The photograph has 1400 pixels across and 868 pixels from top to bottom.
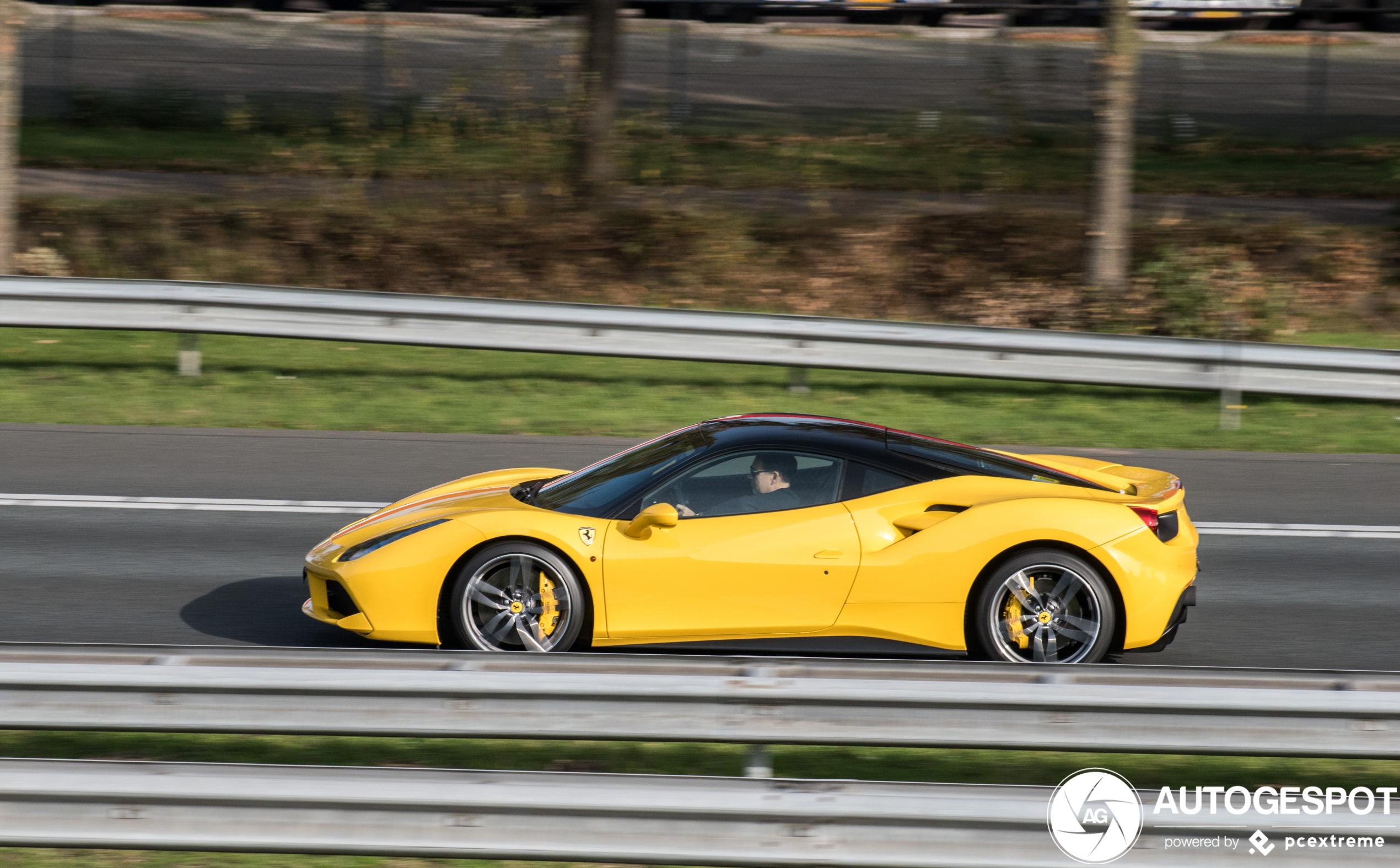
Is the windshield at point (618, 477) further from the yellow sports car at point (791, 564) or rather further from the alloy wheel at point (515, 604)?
the alloy wheel at point (515, 604)

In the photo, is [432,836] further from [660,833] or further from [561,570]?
[561,570]

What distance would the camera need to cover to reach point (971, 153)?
19125 mm

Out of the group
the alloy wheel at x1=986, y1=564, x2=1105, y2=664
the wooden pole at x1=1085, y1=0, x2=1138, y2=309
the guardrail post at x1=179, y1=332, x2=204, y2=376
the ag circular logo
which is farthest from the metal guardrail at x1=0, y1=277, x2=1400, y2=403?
the ag circular logo

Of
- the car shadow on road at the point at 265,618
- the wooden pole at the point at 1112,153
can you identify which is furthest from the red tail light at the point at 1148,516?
the wooden pole at the point at 1112,153

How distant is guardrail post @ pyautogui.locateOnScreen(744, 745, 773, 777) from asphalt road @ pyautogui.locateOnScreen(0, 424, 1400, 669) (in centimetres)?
293

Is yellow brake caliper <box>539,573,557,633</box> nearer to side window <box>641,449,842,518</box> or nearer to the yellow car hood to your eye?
the yellow car hood

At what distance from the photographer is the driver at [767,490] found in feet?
20.2

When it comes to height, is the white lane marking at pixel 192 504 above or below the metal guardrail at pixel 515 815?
below

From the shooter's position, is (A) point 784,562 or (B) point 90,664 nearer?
(B) point 90,664

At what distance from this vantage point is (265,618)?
22.8 feet

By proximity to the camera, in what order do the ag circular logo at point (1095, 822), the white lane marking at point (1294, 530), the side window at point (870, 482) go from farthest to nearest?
the white lane marking at point (1294, 530), the side window at point (870, 482), the ag circular logo at point (1095, 822)

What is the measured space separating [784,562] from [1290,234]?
466 inches

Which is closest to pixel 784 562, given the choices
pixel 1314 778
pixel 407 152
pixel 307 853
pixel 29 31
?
pixel 1314 778

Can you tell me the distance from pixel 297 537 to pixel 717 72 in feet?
57.1
